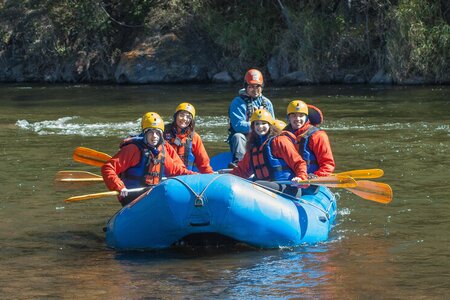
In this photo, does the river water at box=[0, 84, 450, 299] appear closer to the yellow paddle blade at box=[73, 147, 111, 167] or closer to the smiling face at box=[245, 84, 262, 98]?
the yellow paddle blade at box=[73, 147, 111, 167]

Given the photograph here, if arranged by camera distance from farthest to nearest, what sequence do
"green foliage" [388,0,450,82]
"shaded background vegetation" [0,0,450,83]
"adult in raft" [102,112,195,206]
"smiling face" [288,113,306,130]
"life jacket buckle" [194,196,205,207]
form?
"shaded background vegetation" [0,0,450,83] → "green foliage" [388,0,450,82] → "smiling face" [288,113,306,130] → "adult in raft" [102,112,195,206] → "life jacket buckle" [194,196,205,207]

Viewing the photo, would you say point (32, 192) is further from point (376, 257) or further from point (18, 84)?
point (18, 84)

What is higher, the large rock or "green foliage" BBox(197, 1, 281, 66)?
"green foliage" BBox(197, 1, 281, 66)

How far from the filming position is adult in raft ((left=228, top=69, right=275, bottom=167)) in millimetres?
10109

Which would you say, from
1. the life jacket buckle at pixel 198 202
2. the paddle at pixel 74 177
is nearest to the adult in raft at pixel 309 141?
the life jacket buckle at pixel 198 202

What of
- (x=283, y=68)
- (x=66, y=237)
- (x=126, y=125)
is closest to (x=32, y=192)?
(x=66, y=237)

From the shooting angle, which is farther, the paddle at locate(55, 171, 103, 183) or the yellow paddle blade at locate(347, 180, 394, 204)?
the paddle at locate(55, 171, 103, 183)

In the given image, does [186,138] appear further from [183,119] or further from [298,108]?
[298,108]

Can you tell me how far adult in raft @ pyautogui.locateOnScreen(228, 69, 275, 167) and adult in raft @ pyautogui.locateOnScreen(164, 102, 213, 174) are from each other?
32.8 inches

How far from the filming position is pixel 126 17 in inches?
1070

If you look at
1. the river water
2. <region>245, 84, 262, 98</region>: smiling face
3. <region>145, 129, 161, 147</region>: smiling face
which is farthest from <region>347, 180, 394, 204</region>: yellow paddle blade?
<region>245, 84, 262, 98</region>: smiling face

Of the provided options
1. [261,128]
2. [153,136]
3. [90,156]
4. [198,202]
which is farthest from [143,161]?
[198,202]

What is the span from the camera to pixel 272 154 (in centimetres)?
850

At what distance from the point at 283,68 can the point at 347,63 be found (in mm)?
1549
